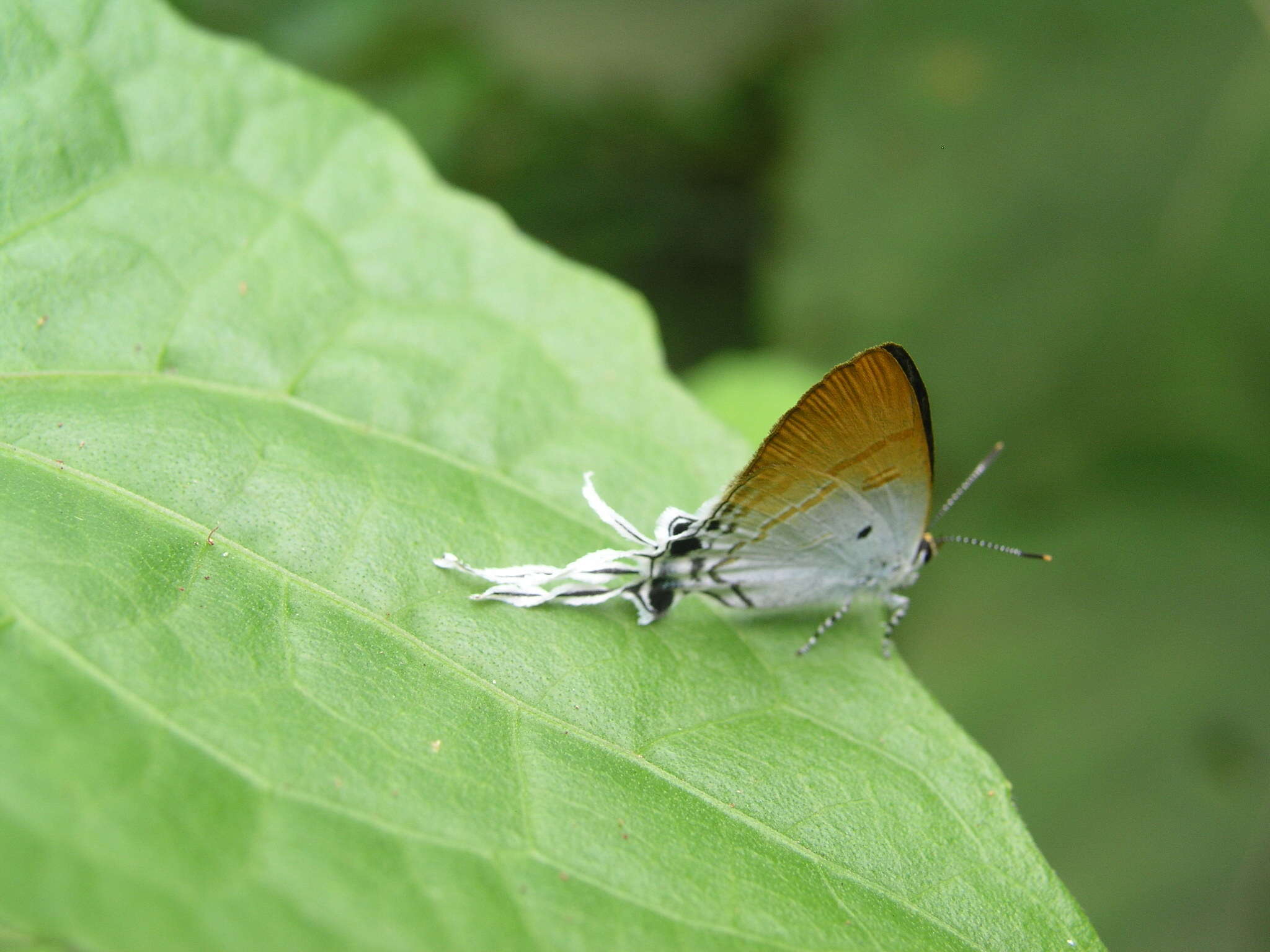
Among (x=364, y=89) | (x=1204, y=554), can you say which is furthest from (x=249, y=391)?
(x=1204, y=554)

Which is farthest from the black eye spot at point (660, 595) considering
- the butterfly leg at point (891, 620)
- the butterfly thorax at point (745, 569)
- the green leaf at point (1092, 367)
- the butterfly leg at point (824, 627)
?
the green leaf at point (1092, 367)

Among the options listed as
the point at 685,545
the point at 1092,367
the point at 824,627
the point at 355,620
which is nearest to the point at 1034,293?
the point at 1092,367

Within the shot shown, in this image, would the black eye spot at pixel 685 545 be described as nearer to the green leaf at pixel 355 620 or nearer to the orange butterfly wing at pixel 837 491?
the orange butterfly wing at pixel 837 491

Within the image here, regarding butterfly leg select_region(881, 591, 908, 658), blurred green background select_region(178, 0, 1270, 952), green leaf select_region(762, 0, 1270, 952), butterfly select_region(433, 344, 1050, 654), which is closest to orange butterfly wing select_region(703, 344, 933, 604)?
butterfly select_region(433, 344, 1050, 654)

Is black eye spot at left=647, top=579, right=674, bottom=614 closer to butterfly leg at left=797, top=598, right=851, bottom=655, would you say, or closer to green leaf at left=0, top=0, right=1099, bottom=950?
green leaf at left=0, top=0, right=1099, bottom=950

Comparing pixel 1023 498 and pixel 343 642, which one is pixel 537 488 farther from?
pixel 1023 498

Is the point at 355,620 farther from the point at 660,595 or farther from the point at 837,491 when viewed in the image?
the point at 837,491
